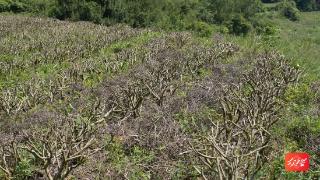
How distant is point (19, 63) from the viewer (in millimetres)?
19703

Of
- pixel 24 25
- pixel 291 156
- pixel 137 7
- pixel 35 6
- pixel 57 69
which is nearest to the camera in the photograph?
pixel 291 156

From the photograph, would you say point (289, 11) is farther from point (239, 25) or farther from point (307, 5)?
point (239, 25)

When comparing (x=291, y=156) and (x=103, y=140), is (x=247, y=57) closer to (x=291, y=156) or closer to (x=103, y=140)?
(x=103, y=140)

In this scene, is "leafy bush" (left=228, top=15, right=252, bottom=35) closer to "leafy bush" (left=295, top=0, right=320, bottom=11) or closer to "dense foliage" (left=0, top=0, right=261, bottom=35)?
"dense foliage" (left=0, top=0, right=261, bottom=35)

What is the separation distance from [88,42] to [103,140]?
17.4m

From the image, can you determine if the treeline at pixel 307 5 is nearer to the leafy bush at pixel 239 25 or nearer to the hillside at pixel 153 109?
the leafy bush at pixel 239 25

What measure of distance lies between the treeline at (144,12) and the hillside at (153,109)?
11.4 m

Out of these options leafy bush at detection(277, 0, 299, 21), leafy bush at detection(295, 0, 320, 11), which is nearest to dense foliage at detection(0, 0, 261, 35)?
leafy bush at detection(277, 0, 299, 21)

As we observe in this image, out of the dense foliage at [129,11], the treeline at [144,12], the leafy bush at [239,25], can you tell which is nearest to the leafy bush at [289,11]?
the treeline at [144,12]

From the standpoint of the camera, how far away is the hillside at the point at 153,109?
7.04 meters

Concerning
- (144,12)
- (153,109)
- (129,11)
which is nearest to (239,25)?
(144,12)

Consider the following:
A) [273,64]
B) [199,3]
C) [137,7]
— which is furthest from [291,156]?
[199,3]

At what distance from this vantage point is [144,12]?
4103 cm

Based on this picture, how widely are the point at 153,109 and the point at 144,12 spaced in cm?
3032
